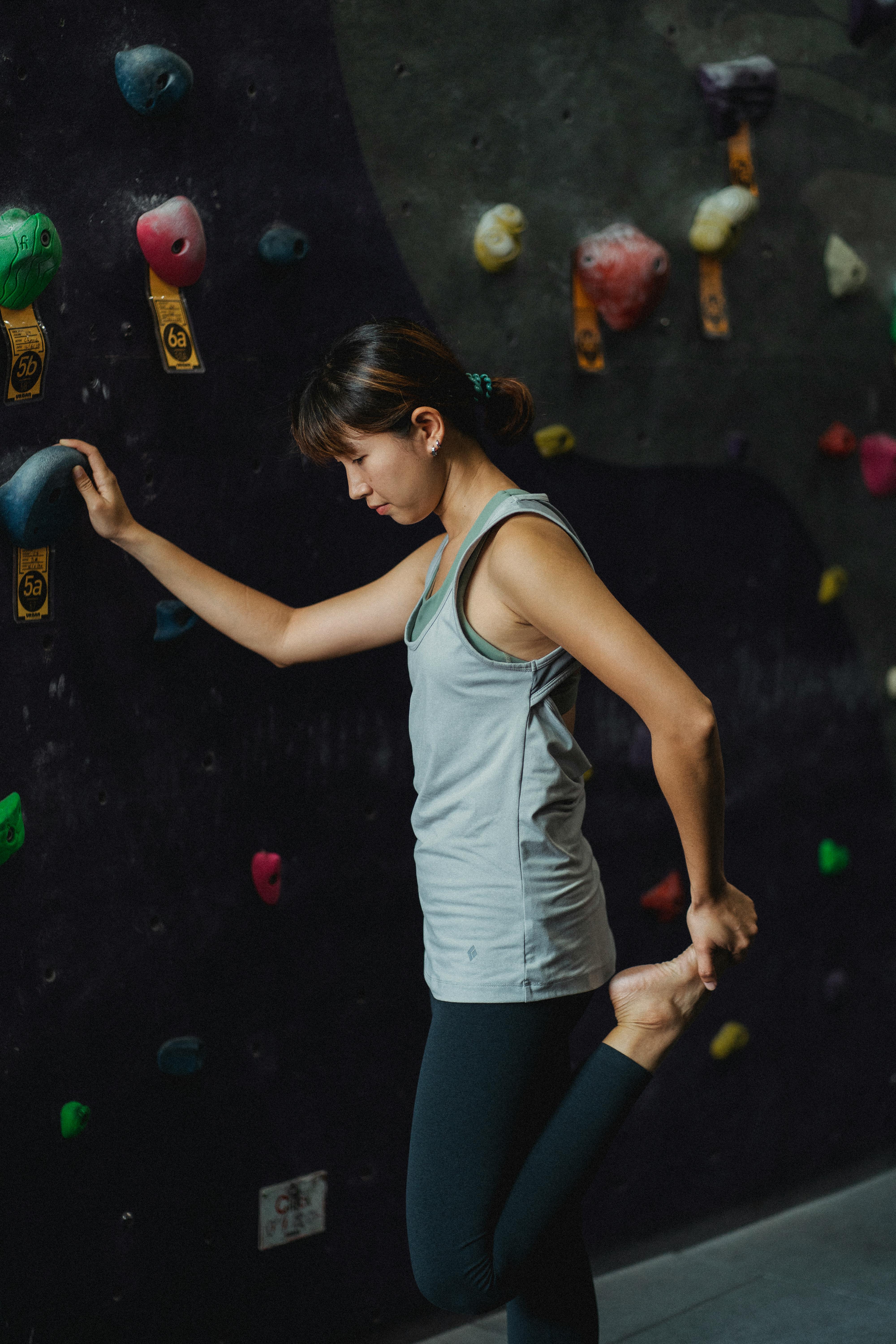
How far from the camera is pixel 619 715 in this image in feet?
7.49

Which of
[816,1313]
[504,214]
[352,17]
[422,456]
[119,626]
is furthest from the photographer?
[816,1313]

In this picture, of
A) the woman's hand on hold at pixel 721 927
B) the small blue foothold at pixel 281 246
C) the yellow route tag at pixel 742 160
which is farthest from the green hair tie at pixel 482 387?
the yellow route tag at pixel 742 160

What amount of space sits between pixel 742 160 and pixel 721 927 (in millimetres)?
1462

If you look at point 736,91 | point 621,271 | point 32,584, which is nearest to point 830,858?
point 621,271

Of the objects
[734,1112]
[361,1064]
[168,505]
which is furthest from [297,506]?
[734,1112]

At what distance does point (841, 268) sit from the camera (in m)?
2.47

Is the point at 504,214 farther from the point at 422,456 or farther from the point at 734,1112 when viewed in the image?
the point at 734,1112

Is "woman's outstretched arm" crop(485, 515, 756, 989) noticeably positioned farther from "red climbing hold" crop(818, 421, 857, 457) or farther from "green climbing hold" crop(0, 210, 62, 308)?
"red climbing hold" crop(818, 421, 857, 457)

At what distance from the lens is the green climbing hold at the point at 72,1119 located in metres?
1.73

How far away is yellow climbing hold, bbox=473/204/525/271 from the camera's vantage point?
2018 mm

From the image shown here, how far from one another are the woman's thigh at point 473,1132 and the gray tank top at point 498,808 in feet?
0.10

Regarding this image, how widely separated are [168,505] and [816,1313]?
1600 millimetres

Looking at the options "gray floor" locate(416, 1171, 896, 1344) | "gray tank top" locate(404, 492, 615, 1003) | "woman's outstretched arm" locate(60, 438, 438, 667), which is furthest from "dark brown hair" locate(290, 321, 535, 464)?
"gray floor" locate(416, 1171, 896, 1344)

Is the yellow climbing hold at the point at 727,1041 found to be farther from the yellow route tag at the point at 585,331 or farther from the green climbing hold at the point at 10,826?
the green climbing hold at the point at 10,826
